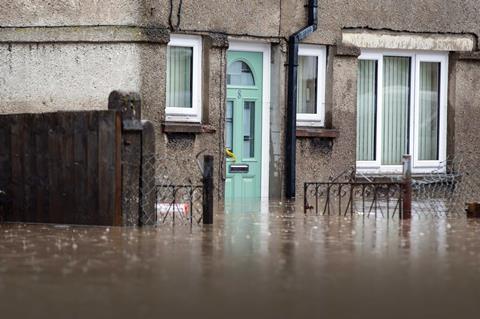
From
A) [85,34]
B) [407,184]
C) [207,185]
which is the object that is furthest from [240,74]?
[207,185]

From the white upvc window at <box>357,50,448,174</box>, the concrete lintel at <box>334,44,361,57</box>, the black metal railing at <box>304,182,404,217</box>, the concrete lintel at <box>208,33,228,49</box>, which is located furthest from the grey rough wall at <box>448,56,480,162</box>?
the concrete lintel at <box>208,33,228,49</box>

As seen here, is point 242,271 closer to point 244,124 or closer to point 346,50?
point 244,124

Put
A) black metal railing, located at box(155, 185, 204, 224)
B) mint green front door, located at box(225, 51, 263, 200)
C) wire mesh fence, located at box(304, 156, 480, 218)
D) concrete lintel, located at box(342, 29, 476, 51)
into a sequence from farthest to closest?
1. concrete lintel, located at box(342, 29, 476, 51)
2. mint green front door, located at box(225, 51, 263, 200)
3. wire mesh fence, located at box(304, 156, 480, 218)
4. black metal railing, located at box(155, 185, 204, 224)

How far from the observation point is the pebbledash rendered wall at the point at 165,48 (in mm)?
20656

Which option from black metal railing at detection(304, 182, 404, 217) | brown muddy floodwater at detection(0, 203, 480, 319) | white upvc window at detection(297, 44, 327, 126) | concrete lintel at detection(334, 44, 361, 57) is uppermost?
concrete lintel at detection(334, 44, 361, 57)

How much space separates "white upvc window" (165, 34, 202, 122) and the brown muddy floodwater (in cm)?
511

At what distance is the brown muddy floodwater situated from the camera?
28.3 ft

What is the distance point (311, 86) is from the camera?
911 inches

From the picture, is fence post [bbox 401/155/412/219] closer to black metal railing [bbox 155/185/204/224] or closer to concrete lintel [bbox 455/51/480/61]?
black metal railing [bbox 155/185/204/224]

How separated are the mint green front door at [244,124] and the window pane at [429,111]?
356 cm

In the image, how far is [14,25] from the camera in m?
20.9

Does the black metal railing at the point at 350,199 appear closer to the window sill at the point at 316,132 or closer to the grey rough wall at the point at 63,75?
the window sill at the point at 316,132

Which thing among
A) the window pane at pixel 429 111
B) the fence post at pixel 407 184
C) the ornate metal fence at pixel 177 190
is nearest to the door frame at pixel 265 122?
the ornate metal fence at pixel 177 190

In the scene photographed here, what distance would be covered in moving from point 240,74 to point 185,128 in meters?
1.88
